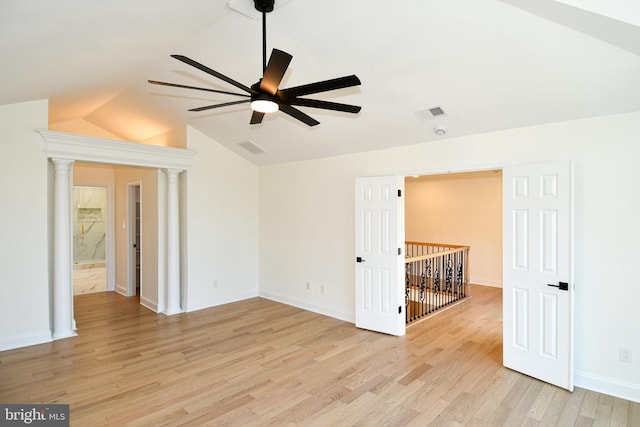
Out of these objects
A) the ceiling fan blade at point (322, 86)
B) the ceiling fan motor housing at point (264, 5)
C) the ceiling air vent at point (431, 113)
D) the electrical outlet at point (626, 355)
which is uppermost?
the ceiling fan motor housing at point (264, 5)

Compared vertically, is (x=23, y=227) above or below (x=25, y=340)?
above

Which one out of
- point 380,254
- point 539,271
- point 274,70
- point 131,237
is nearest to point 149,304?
point 131,237

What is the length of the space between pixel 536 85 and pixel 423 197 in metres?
5.80

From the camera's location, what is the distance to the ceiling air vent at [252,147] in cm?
573

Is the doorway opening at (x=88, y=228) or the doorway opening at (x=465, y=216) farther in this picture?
the doorway opening at (x=88, y=228)

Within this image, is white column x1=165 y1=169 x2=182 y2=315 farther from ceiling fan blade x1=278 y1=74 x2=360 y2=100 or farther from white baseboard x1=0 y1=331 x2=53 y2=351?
ceiling fan blade x1=278 y1=74 x2=360 y2=100

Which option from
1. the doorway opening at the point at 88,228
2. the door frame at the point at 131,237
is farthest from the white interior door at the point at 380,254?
the doorway opening at the point at 88,228

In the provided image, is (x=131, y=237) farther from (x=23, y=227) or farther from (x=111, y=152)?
(x=23, y=227)

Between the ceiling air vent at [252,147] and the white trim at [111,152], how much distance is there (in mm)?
845

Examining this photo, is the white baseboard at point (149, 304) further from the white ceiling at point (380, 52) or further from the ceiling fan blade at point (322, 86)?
the ceiling fan blade at point (322, 86)

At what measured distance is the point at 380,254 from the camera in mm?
4660

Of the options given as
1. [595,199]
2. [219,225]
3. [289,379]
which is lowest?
[289,379]

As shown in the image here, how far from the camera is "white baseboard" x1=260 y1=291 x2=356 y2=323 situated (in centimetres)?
523

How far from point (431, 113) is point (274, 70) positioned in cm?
223
